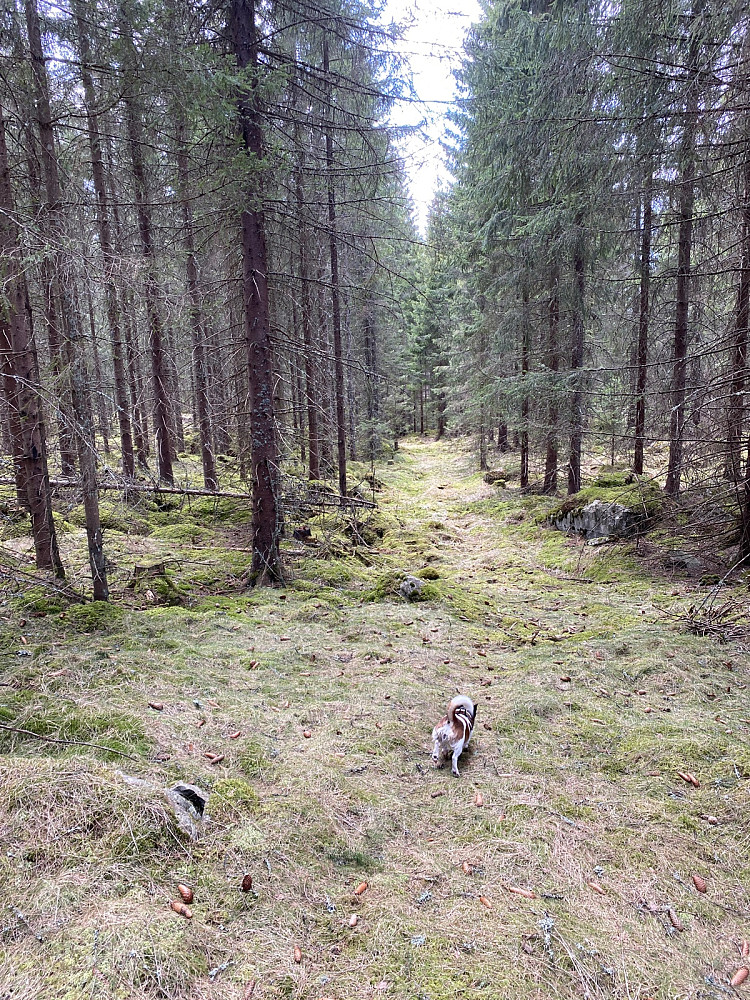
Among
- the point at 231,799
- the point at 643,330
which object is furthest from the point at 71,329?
the point at 643,330

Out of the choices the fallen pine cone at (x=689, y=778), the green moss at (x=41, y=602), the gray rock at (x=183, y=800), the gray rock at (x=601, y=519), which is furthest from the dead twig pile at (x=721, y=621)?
the green moss at (x=41, y=602)

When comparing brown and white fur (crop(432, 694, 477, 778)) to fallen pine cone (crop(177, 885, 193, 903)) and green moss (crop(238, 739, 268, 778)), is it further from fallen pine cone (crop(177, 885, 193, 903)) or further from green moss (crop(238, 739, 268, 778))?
fallen pine cone (crop(177, 885, 193, 903))

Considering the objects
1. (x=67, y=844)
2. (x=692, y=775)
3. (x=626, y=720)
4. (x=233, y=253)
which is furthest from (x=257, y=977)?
(x=233, y=253)

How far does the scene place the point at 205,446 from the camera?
11.8 m

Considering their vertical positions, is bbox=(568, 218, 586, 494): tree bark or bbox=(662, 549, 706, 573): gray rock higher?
bbox=(568, 218, 586, 494): tree bark

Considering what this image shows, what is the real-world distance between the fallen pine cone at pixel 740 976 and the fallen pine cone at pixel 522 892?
831mm

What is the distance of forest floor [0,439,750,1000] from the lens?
2094 mm

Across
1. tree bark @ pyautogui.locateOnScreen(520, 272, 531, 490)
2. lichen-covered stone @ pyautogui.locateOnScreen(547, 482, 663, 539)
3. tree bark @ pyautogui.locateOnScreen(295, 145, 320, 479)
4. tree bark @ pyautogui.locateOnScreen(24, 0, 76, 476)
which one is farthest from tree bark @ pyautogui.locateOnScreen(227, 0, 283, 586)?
tree bark @ pyautogui.locateOnScreen(520, 272, 531, 490)

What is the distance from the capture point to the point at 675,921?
7.88 ft

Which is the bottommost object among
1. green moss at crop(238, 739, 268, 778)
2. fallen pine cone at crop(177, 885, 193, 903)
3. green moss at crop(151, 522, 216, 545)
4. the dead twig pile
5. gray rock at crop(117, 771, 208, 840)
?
the dead twig pile

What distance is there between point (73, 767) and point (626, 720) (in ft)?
13.3

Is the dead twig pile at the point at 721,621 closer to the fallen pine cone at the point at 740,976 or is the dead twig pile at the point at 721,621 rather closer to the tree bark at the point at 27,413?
the fallen pine cone at the point at 740,976

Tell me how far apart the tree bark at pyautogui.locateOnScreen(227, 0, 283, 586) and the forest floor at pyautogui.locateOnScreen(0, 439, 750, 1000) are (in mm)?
1458

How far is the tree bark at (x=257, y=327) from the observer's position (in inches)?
241
